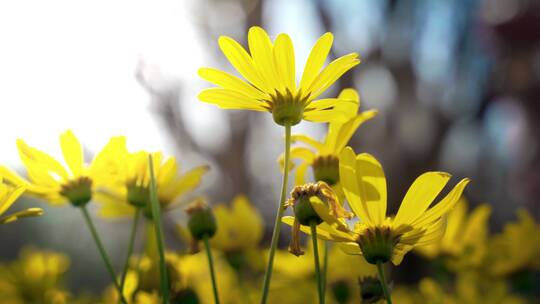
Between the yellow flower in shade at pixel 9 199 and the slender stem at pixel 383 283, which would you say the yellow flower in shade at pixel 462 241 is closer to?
the slender stem at pixel 383 283

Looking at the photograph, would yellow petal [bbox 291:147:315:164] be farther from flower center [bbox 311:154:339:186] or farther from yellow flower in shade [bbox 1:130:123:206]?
yellow flower in shade [bbox 1:130:123:206]

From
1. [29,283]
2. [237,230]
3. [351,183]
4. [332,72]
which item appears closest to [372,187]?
[351,183]

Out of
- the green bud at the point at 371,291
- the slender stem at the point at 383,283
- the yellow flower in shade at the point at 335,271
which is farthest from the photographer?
the yellow flower in shade at the point at 335,271

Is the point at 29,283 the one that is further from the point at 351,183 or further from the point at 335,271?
the point at 351,183

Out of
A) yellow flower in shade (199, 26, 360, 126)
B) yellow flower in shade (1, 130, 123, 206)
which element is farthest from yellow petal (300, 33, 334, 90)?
yellow flower in shade (1, 130, 123, 206)

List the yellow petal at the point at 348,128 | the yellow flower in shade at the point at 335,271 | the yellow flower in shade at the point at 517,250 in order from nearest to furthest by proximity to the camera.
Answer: the yellow petal at the point at 348,128
the yellow flower in shade at the point at 335,271
the yellow flower in shade at the point at 517,250

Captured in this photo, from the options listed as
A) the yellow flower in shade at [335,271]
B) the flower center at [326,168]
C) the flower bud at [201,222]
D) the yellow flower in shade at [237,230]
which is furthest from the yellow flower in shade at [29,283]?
the flower center at [326,168]

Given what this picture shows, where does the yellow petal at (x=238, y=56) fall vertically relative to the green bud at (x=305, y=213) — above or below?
above
